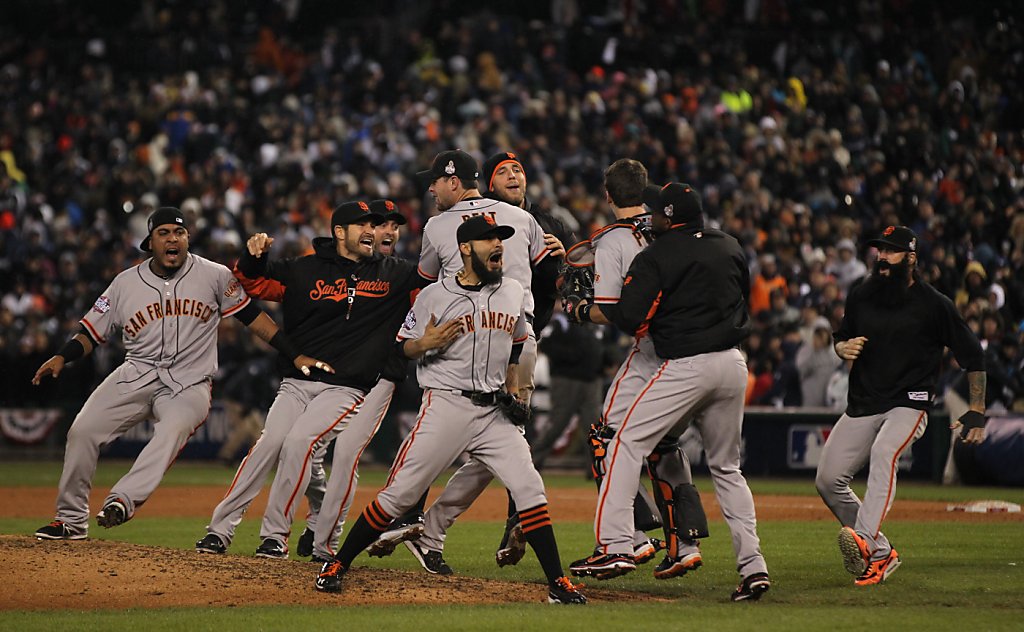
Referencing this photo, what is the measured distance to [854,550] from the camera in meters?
8.77

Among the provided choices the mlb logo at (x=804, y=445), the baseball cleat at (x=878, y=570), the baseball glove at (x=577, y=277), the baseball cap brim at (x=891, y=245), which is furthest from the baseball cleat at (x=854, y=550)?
the mlb logo at (x=804, y=445)

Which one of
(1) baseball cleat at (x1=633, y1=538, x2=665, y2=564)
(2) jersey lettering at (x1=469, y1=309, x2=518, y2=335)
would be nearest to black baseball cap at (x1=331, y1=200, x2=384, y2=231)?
(2) jersey lettering at (x1=469, y1=309, x2=518, y2=335)

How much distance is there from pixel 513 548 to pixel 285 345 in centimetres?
219

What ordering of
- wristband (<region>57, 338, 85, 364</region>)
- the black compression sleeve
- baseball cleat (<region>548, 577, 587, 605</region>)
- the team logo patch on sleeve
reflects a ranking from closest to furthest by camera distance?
baseball cleat (<region>548, 577, 587, 605</region>)
the team logo patch on sleeve
wristband (<region>57, 338, 85, 364</region>)
the black compression sleeve

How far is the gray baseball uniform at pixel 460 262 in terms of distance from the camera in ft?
29.6

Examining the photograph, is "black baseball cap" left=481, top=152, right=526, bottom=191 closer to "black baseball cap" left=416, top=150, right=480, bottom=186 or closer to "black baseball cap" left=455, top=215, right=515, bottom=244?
"black baseball cap" left=416, top=150, right=480, bottom=186

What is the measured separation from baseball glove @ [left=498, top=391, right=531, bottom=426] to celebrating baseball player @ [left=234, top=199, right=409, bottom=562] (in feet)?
2.07

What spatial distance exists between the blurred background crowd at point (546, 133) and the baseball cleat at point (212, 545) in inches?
316

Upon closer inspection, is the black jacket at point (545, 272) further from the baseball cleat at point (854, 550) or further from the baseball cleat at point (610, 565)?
the baseball cleat at point (854, 550)

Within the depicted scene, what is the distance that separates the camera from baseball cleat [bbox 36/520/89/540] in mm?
9930

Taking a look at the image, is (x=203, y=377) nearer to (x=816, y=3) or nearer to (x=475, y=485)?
(x=475, y=485)

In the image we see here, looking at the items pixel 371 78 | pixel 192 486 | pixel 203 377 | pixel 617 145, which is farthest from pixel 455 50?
pixel 203 377

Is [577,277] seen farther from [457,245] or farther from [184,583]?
[184,583]

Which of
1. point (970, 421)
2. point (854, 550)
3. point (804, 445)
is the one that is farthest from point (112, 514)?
point (804, 445)
